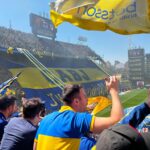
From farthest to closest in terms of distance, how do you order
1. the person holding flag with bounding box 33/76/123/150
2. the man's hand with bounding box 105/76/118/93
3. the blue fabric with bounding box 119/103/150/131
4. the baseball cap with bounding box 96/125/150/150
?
the man's hand with bounding box 105/76/118/93
the person holding flag with bounding box 33/76/123/150
the blue fabric with bounding box 119/103/150/131
the baseball cap with bounding box 96/125/150/150

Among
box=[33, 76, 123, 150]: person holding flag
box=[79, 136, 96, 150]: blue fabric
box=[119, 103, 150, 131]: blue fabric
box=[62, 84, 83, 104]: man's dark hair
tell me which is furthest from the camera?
box=[79, 136, 96, 150]: blue fabric

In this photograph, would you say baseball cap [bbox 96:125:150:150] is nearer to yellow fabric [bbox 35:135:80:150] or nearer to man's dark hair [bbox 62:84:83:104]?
yellow fabric [bbox 35:135:80:150]

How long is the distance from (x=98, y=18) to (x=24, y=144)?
5.34 feet

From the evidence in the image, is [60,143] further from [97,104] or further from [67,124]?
[97,104]

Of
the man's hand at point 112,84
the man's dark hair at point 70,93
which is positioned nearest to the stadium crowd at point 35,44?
the man's dark hair at point 70,93

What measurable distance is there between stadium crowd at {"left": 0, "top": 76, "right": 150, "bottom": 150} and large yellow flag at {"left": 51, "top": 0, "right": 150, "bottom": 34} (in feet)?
3.58

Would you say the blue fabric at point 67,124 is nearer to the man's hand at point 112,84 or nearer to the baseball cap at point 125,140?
the man's hand at point 112,84

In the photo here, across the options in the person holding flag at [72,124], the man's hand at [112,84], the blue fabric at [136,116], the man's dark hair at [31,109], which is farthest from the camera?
the man's dark hair at [31,109]

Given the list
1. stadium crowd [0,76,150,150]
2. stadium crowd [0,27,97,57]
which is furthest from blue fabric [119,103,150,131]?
stadium crowd [0,27,97,57]

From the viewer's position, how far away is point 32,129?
10.5ft

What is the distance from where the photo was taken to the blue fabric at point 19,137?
3119 mm

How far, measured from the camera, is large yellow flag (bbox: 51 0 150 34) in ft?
11.0

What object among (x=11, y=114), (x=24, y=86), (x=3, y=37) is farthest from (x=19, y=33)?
(x=11, y=114)

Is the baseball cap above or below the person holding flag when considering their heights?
above
